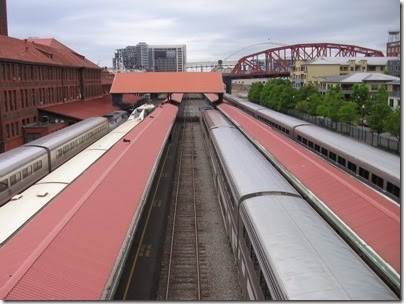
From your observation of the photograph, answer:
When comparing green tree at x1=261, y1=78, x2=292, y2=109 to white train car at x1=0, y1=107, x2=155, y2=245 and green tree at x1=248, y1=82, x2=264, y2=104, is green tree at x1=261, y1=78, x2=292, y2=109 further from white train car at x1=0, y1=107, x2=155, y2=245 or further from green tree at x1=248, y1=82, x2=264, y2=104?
white train car at x1=0, y1=107, x2=155, y2=245

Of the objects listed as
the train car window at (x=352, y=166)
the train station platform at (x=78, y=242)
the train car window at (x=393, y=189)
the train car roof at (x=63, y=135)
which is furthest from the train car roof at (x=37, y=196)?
the train car window at (x=352, y=166)

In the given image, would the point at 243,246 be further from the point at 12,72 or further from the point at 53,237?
the point at 12,72

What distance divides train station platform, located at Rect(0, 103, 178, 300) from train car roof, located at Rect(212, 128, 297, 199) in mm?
3614

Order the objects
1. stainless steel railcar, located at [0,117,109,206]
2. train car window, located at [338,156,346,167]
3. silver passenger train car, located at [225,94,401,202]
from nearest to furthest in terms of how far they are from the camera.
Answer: silver passenger train car, located at [225,94,401,202] < stainless steel railcar, located at [0,117,109,206] < train car window, located at [338,156,346,167]

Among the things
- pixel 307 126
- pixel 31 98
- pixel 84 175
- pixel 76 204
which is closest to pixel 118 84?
pixel 31 98

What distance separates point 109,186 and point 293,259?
31.4 ft

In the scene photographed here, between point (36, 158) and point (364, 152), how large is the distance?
16.5 m

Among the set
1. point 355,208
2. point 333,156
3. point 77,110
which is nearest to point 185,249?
point 355,208

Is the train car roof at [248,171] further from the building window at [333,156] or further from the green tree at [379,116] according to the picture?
the green tree at [379,116]

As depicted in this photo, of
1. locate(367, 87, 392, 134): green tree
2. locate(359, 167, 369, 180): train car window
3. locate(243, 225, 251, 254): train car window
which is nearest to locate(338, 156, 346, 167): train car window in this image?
locate(359, 167, 369, 180): train car window

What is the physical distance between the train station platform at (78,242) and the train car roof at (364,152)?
924 centimetres

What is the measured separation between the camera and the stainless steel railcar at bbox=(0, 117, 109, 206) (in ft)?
63.5

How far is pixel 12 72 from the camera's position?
3541 cm

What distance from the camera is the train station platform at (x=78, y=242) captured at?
8.99 metres
